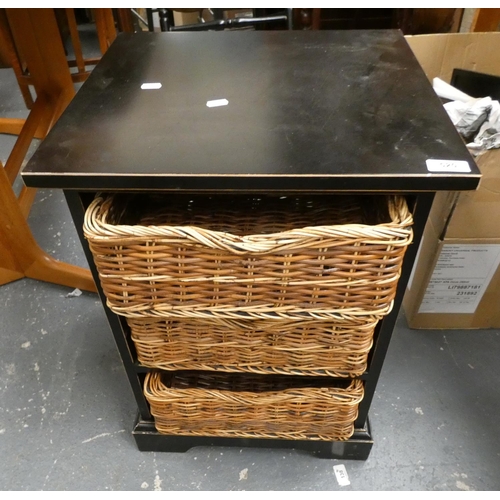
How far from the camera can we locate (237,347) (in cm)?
81

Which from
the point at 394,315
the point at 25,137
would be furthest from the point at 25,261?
the point at 394,315

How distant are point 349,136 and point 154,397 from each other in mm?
597

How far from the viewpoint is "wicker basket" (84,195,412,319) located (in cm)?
61

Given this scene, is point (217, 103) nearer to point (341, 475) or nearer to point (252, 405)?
point (252, 405)

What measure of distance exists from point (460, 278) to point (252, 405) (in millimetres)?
628

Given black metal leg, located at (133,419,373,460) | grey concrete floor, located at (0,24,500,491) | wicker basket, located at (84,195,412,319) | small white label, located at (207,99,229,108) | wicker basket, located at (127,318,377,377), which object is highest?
small white label, located at (207,99,229,108)

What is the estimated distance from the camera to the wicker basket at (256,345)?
A: 75 cm

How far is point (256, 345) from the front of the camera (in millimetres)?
796

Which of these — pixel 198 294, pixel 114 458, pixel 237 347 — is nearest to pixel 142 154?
pixel 198 294

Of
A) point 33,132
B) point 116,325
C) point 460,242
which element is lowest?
point 33,132

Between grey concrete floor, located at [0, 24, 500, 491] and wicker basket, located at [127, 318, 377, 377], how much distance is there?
340mm

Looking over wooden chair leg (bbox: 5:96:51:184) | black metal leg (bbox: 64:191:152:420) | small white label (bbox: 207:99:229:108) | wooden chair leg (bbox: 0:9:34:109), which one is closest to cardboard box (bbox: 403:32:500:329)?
small white label (bbox: 207:99:229:108)

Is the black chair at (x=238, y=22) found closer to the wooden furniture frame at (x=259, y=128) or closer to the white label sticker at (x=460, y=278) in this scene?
the wooden furniture frame at (x=259, y=128)

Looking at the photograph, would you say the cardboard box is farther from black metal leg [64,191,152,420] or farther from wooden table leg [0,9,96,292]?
wooden table leg [0,9,96,292]
